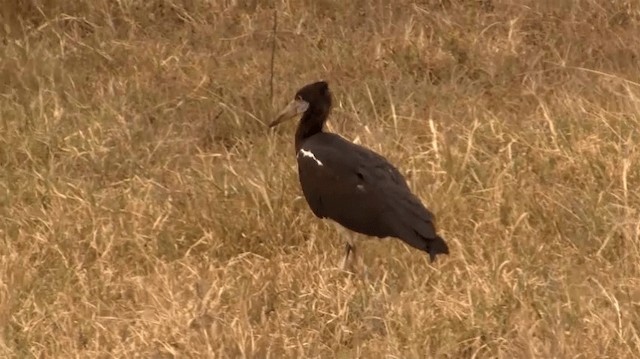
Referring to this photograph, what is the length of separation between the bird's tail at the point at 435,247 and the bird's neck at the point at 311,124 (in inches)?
50.4

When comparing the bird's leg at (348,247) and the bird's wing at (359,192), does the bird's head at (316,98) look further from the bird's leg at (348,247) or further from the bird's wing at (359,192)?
the bird's leg at (348,247)

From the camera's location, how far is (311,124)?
654cm

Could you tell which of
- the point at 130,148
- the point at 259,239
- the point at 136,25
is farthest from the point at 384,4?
the point at 259,239

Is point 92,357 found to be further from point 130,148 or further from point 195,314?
point 130,148

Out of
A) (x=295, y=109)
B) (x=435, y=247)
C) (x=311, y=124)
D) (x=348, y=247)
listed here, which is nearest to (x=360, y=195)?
(x=348, y=247)

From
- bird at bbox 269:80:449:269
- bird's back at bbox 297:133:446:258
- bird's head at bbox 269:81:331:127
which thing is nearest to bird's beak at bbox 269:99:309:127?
bird's head at bbox 269:81:331:127

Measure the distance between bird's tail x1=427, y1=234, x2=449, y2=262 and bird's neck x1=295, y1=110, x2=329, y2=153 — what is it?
4.20ft

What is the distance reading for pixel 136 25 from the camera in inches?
359

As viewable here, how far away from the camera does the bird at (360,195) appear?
5.54 metres

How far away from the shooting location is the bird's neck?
6539mm

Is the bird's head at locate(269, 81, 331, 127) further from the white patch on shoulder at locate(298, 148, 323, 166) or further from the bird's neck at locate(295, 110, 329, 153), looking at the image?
the white patch on shoulder at locate(298, 148, 323, 166)

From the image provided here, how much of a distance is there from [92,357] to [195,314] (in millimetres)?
436

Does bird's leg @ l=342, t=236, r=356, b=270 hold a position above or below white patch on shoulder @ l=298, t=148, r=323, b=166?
below

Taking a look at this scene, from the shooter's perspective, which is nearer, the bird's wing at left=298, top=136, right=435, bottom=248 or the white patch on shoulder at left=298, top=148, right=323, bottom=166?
the bird's wing at left=298, top=136, right=435, bottom=248
